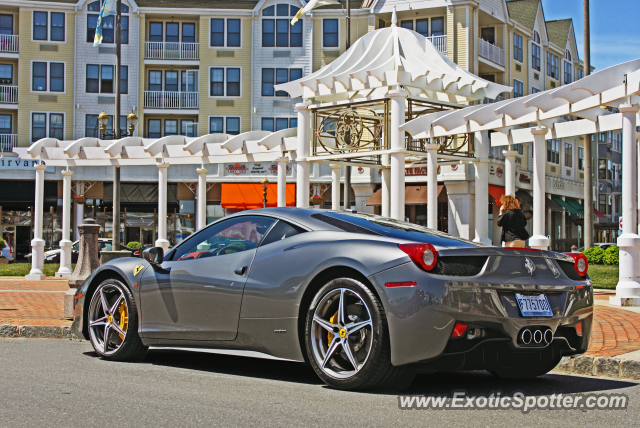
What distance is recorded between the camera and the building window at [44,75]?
40406mm

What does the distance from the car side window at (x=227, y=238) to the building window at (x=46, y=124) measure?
119 ft

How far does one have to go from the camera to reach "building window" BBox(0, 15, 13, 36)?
40.6 m

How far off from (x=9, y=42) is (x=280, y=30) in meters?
14.3

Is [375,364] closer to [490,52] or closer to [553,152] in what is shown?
[490,52]

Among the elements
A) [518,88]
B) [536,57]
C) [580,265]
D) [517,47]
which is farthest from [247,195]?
[580,265]

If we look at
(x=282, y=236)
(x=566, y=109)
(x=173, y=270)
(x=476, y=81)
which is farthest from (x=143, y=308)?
(x=476, y=81)

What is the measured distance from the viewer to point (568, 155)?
49281 mm

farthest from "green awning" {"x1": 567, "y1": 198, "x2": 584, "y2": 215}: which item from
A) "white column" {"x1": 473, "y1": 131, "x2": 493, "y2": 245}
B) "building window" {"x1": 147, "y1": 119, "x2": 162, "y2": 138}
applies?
"white column" {"x1": 473, "y1": 131, "x2": 493, "y2": 245}

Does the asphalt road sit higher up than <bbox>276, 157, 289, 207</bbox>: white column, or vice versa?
<bbox>276, 157, 289, 207</bbox>: white column

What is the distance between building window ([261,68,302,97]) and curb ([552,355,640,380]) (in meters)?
35.5

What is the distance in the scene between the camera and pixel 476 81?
17.5 meters

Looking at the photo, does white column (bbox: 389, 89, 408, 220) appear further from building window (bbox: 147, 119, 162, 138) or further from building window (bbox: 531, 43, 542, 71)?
building window (bbox: 531, 43, 542, 71)

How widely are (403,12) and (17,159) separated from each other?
21004mm

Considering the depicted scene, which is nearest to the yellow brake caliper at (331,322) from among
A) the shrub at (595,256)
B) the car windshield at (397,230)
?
the car windshield at (397,230)
